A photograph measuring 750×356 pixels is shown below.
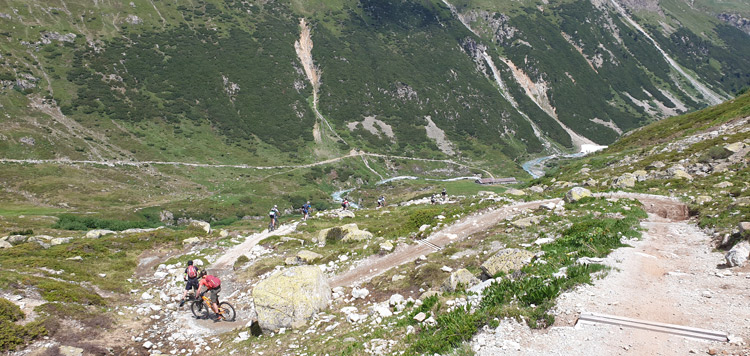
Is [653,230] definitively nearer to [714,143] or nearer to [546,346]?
[546,346]

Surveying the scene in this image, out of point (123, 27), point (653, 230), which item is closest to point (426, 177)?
point (653, 230)

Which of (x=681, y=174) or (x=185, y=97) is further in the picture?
(x=185, y=97)

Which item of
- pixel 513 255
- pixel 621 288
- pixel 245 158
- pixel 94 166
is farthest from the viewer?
pixel 245 158

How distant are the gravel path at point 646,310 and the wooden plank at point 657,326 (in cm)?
20

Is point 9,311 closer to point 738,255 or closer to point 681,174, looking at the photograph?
point 738,255

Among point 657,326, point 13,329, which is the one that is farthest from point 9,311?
point 657,326

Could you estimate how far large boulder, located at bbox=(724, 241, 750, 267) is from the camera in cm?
1318

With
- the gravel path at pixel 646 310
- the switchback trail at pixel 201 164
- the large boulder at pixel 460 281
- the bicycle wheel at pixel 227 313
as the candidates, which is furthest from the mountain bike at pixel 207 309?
the switchback trail at pixel 201 164

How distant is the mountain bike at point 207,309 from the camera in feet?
66.9

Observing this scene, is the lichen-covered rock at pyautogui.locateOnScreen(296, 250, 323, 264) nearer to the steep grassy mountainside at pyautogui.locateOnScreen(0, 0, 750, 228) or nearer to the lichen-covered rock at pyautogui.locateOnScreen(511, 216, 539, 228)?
the lichen-covered rock at pyautogui.locateOnScreen(511, 216, 539, 228)

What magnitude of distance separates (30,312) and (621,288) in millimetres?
25161

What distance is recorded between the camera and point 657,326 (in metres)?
9.85

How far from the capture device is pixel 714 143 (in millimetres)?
41594

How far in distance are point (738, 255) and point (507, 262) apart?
314 inches
